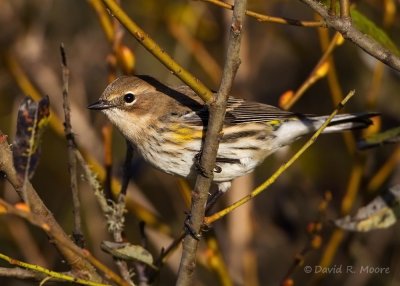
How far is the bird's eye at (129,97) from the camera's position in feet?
13.9

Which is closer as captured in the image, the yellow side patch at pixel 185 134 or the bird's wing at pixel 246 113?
the yellow side patch at pixel 185 134

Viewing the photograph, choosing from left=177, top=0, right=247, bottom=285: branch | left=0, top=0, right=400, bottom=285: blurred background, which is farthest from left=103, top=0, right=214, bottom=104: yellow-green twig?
left=0, top=0, right=400, bottom=285: blurred background

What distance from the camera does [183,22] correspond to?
611 centimetres

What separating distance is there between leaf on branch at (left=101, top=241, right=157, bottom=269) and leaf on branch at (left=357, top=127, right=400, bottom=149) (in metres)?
1.10

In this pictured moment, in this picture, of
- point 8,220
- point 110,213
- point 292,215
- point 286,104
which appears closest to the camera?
point 110,213

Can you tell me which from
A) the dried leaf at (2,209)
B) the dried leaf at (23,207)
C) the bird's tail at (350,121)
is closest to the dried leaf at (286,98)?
the bird's tail at (350,121)

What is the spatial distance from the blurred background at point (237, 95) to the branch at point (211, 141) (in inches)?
57.1

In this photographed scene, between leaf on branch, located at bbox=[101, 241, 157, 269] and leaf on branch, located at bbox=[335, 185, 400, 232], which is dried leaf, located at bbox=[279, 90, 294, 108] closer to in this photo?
leaf on branch, located at bbox=[335, 185, 400, 232]

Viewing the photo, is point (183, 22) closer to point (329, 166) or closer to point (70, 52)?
point (70, 52)

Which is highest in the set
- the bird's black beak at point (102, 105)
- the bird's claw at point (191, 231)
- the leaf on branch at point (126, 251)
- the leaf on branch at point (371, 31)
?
the leaf on branch at point (371, 31)

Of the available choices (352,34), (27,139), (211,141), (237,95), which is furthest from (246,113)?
(27,139)

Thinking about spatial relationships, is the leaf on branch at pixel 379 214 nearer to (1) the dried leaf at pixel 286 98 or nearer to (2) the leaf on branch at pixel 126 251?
(1) the dried leaf at pixel 286 98

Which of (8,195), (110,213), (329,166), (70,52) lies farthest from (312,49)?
(110,213)

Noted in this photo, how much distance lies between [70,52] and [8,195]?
1.29 meters
